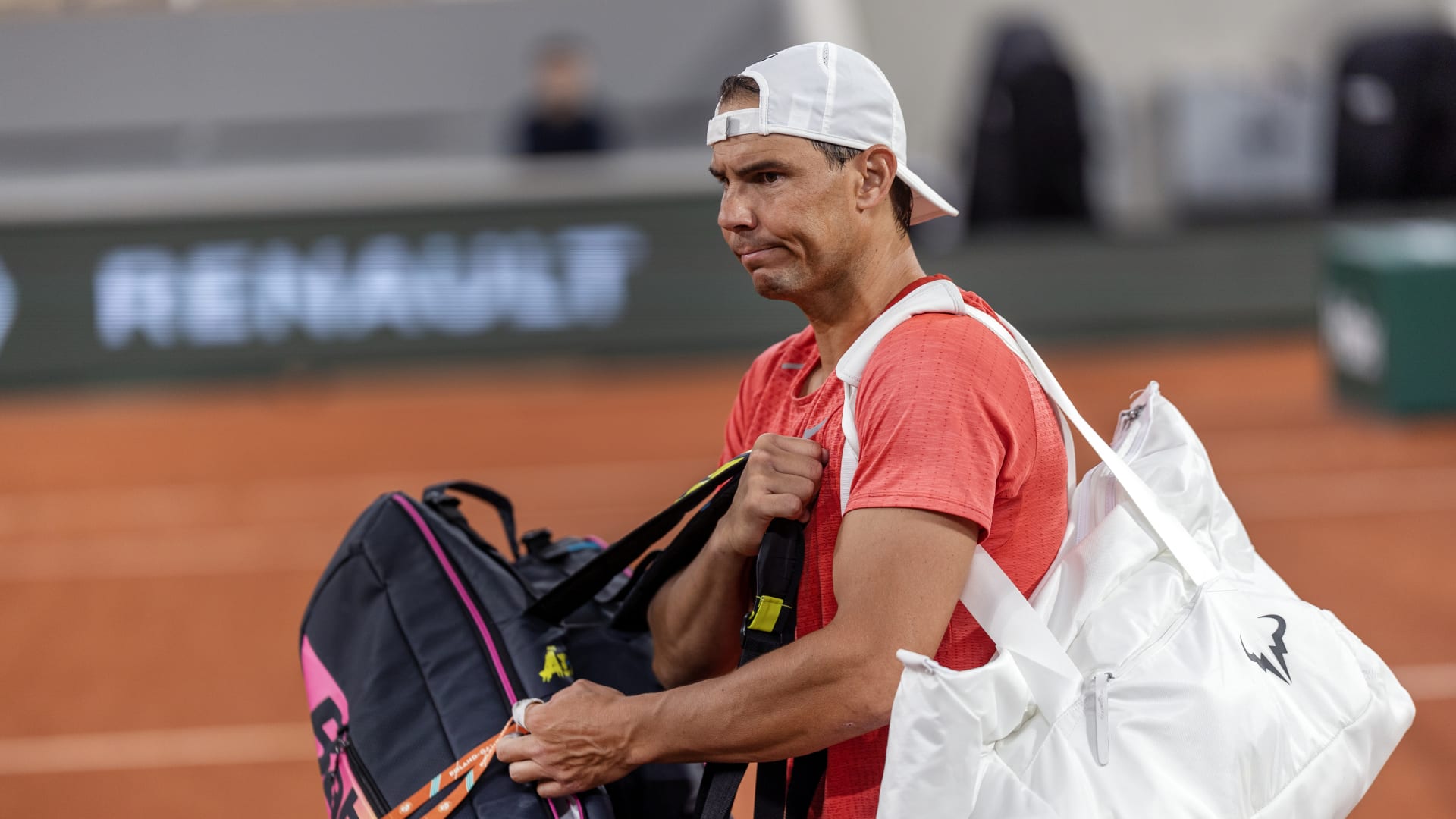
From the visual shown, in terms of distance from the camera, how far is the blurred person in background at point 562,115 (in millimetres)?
12109

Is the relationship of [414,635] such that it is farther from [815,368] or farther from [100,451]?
[100,451]

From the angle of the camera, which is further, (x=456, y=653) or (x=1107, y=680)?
(x=456, y=653)

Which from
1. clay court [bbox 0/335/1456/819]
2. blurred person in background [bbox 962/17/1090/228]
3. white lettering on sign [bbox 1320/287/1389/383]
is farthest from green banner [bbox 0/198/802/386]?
white lettering on sign [bbox 1320/287/1389/383]

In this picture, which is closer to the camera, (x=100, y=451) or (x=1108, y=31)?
(x=100, y=451)

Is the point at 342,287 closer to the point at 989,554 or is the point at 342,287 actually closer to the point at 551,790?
the point at 551,790

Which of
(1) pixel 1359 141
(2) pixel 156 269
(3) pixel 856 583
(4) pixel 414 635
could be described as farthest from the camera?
(1) pixel 1359 141

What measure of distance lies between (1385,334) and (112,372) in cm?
862

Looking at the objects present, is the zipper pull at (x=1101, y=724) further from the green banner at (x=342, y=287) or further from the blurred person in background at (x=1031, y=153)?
the blurred person in background at (x=1031, y=153)

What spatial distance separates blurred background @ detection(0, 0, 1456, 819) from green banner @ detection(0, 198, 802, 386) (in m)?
0.03

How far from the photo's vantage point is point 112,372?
1109 cm

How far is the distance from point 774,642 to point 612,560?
406 mm

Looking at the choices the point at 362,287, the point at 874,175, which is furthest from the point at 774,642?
the point at 362,287

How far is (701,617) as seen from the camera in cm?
211

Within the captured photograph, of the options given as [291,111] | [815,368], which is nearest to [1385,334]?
[815,368]
